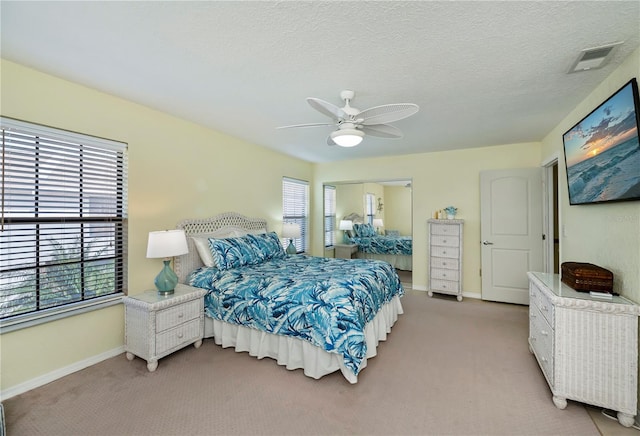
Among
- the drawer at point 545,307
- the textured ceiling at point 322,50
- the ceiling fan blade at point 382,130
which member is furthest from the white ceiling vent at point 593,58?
the drawer at point 545,307

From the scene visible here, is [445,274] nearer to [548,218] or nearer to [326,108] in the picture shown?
[548,218]

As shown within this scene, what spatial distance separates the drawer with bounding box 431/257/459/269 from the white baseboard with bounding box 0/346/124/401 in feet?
14.1

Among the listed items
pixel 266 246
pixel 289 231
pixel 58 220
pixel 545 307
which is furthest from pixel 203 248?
pixel 545 307

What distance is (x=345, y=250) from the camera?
6.67 m

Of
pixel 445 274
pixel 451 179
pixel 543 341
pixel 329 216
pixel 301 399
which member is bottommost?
pixel 301 399

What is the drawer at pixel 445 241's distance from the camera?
15.2 ft

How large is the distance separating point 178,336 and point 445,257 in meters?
3.91

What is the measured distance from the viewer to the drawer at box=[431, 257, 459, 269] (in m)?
4.63

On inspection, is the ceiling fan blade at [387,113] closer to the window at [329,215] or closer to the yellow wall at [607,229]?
the yellow wall at [607,229]

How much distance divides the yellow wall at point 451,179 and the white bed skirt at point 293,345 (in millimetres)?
2167

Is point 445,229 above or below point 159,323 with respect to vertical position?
above

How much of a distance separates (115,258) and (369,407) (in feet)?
8.63

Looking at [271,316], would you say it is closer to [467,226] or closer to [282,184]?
[282,184]

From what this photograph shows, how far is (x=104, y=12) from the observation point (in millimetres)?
1599
